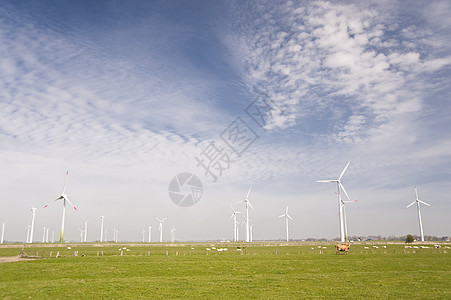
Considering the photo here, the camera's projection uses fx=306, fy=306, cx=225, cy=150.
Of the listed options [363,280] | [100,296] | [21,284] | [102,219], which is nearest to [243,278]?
[363,280]

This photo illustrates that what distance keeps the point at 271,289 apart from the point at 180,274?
524 inches

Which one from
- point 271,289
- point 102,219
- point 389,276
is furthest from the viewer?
point 102,219

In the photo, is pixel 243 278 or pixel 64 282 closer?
pixel 64 282

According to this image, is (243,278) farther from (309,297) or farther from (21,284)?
(21,284)

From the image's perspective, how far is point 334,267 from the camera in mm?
40875

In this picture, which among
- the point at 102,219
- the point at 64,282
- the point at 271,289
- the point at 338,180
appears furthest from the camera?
the point at 102,219

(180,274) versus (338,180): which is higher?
(338,180)

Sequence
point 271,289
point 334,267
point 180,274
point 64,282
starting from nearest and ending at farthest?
point 271,289
point 64,282
point 180,274
point 334,267

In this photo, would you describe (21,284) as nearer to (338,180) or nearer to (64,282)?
(64,282)

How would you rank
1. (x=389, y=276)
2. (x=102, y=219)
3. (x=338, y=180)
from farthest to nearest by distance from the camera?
(x=102, y=219) < (x=338, y=180) < (x=389, y=276)

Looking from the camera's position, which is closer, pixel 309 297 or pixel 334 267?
pixel 309 297

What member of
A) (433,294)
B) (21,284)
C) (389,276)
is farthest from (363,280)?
(21,284)

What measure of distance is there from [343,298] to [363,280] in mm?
9089

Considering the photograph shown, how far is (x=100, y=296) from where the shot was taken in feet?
81.6
